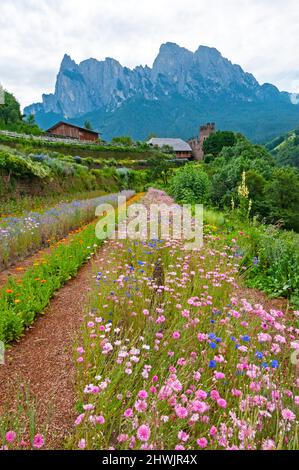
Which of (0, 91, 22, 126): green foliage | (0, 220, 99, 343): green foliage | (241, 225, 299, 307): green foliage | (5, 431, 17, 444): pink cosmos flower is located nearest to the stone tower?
(0, 91, 22, 126): green foliage

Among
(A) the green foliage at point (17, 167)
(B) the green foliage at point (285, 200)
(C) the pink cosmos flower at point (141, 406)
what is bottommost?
(C) the pink cosmos flower at point (141, 406)

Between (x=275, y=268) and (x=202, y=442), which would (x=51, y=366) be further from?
(x=275, y=268)

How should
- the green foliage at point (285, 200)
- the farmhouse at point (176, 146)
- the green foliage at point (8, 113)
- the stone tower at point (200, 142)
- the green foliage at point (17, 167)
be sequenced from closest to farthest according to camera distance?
1. the green foliage at point (285, 200)
2. the green foliage at point (17, 167)
3. the green foliage at point (8, 113)
4. the farmhouse at point (176, 146)
5. the stone tower at point (200, 142)

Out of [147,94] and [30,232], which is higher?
[147,94]

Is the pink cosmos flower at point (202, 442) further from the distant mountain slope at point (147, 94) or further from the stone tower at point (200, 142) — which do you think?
the distant mountain slope at point (147, 94)

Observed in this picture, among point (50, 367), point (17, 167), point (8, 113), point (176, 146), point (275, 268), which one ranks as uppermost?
point (8, 113)

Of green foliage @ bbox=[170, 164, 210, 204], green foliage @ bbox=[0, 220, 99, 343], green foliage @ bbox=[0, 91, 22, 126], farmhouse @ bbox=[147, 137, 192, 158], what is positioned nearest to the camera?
green foliage @ bbox=[0, 220, 99, 343]

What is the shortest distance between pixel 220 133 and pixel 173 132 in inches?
3902

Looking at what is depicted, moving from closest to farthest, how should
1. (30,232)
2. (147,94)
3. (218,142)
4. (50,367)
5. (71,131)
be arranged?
(50,367), (30,232), (71,131), (218,142), (147,94)

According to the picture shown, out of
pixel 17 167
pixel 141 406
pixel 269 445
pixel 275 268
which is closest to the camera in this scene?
pixel 269 445

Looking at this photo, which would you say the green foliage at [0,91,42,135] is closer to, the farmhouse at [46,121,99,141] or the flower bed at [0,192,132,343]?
the farmhouse at [46,121,99,141]

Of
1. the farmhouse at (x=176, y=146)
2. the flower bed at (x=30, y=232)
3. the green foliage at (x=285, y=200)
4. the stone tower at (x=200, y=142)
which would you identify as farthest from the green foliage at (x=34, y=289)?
the stone tower at (x=200, y=142)

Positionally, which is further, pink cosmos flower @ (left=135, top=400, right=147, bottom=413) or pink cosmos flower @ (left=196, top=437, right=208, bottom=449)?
pink cosmos flower @ (left=135, top=400, right=147, bottom=413)

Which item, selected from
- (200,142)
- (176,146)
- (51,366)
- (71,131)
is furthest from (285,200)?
(200,142)
